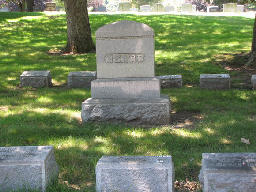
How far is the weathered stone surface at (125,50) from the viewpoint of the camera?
7166mm

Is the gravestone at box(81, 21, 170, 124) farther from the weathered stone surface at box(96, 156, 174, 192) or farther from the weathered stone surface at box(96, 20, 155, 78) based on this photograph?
the weathered stone surface at box(96, 156, 174, 192)

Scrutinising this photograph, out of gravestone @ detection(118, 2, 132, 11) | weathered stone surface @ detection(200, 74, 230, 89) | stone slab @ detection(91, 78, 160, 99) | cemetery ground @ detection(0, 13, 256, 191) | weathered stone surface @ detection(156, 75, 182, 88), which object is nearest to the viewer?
cemetery ground @ detection(0, 13, 256, 191)

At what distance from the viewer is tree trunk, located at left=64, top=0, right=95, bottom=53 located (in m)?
14.3

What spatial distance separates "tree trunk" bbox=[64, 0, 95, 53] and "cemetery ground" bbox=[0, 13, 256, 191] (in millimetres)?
608

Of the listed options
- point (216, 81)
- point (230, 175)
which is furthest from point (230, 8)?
point (230, 175)

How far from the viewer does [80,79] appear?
10.2 metres

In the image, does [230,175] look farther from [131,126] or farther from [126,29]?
[126,29]

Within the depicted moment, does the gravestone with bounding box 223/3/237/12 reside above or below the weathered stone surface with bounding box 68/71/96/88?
above

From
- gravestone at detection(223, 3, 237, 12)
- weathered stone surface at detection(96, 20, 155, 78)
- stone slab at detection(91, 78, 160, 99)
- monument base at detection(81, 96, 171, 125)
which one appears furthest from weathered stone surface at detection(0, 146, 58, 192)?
gravestone at detection(223, 3, 237, 12)

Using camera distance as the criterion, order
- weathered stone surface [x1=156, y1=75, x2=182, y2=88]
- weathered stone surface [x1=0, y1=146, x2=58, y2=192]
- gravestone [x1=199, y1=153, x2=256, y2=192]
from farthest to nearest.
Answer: weathered stone surface [x1=156, y1=75, x2=182, y2=88] → weathered stone surface [x1=0, y1=146, x2=58, y2=192] → gravestone [x1=199, y1=153, x2=256, y2=192]

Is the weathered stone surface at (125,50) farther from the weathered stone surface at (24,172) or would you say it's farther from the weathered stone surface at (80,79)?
the weathered stone surface at (24,172)

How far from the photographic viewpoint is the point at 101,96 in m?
7.41

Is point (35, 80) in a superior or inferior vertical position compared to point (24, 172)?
inferior

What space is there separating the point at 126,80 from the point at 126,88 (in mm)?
144
